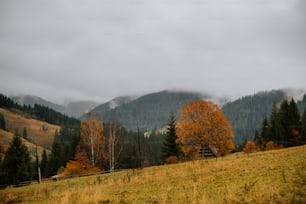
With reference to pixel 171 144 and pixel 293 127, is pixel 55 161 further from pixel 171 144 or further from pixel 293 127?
pixel 293 127

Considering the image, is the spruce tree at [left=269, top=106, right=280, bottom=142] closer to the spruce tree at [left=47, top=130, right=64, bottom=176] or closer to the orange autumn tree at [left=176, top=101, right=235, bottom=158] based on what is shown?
the orange autumn tree at [left=176, top=101, right=235, bottom=158]

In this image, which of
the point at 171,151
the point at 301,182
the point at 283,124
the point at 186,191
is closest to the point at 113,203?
the point at 186,191

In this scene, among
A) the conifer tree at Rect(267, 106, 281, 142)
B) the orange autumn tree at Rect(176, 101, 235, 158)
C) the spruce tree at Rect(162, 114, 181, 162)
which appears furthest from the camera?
the conifer tree at Rect(267, 106, 281, 142)

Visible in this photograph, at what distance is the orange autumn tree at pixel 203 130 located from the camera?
49531 mm

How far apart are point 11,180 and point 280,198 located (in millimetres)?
69875

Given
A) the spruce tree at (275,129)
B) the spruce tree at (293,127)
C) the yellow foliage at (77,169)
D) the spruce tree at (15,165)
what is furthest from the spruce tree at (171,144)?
the spruce tree at (15,165)

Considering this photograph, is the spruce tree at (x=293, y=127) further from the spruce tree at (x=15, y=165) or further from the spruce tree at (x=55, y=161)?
the spruce tree at (x=55, y=161)

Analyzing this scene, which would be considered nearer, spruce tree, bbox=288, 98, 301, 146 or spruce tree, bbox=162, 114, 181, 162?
spruce tree, bbox=162, 114, 181, 162

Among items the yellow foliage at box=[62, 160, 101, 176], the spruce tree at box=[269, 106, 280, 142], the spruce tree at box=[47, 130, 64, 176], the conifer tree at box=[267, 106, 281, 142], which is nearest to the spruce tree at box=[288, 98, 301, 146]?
the conifer tree at box=[267, 106, 281, 142]

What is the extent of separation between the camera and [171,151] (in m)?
61.8

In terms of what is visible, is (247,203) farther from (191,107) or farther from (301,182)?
(191,107)

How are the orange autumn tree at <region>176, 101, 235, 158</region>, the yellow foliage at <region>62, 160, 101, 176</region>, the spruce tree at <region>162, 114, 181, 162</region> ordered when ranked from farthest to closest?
the spruce tree at <region>162, 114, 181, 162</region> → the yellow foliage at <region>62, 160, 101, 176</region> → the orange autumn tree at <region>176, 101, 235, 158</region>

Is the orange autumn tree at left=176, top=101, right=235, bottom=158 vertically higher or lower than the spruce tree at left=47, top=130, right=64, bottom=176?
higher

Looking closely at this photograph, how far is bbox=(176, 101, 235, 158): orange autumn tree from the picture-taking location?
49.5 m
